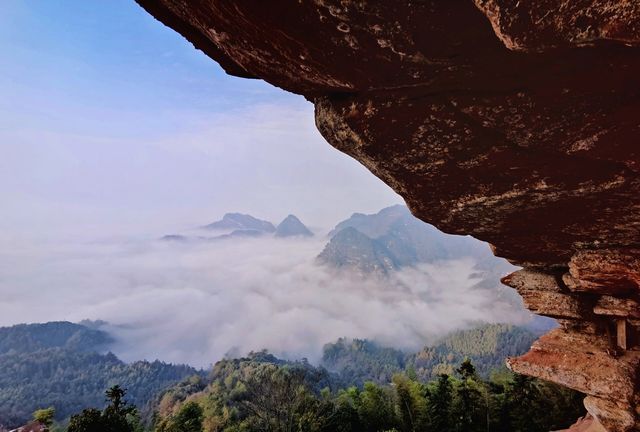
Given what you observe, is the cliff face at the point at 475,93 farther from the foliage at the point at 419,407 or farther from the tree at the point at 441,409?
the tree at the point at 441,409

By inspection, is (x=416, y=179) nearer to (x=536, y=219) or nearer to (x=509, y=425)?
(x=536, y=219)

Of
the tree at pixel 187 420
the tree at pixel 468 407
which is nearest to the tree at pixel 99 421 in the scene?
the tree at pixel 187 420

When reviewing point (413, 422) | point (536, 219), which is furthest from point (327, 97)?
point (413, 422)

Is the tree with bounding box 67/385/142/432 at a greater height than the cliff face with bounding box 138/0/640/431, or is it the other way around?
the cliff face with bounding box 138/0/640/431

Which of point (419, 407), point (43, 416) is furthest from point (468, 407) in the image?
point (43, 416)

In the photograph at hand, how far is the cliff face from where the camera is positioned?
17.2 ft

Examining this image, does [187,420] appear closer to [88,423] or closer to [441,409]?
[88,423]

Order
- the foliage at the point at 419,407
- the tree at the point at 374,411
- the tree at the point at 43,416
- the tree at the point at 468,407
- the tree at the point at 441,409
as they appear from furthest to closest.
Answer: the tree at the point at 374,411, the tree at the point at 441,409, the tree at the point at 468,407, the foliage at the point at 419,407, the tree at the point at 43,416

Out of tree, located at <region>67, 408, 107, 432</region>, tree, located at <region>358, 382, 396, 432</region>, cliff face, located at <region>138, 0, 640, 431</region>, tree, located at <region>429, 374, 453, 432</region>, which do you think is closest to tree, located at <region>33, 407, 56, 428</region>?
tree, located at <region>67, 408, 107, 432</region>

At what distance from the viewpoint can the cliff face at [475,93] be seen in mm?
5254

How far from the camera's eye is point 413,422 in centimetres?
4491

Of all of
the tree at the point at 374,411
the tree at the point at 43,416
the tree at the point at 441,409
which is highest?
the tree at the point at 43,416

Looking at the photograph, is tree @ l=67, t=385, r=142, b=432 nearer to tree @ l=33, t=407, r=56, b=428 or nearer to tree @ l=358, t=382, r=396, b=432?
tree @ l=33, t=407, r=56, b=428

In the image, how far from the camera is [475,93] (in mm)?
6844
